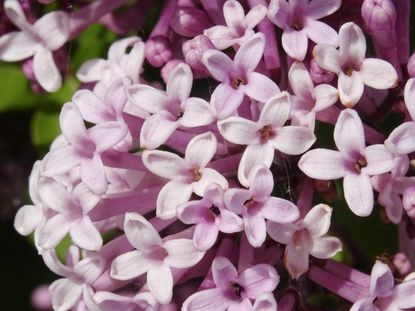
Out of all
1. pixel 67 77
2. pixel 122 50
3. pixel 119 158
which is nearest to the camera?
pixel 119 158

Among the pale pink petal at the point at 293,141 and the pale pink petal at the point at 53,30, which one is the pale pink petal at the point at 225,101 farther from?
the pale pink petal at the point at 53,30

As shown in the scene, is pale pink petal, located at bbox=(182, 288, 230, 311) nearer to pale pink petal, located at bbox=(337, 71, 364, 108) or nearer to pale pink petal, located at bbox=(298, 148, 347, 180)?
→ pale pink petal, located at bbox=(298, 148, 347, 180)

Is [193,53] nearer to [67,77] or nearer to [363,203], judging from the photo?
[363,203]

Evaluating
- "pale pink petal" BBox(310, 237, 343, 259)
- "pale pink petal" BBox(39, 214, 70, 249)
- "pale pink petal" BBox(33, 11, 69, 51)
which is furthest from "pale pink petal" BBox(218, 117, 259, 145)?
"pale pink petal" BBox(33, 11, 69, 51)

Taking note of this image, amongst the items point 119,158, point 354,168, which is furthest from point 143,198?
point 354,168

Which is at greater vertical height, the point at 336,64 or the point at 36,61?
the point at 336,64

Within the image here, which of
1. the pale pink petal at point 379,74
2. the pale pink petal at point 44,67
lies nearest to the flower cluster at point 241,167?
the pale pink petal at point 379,74
